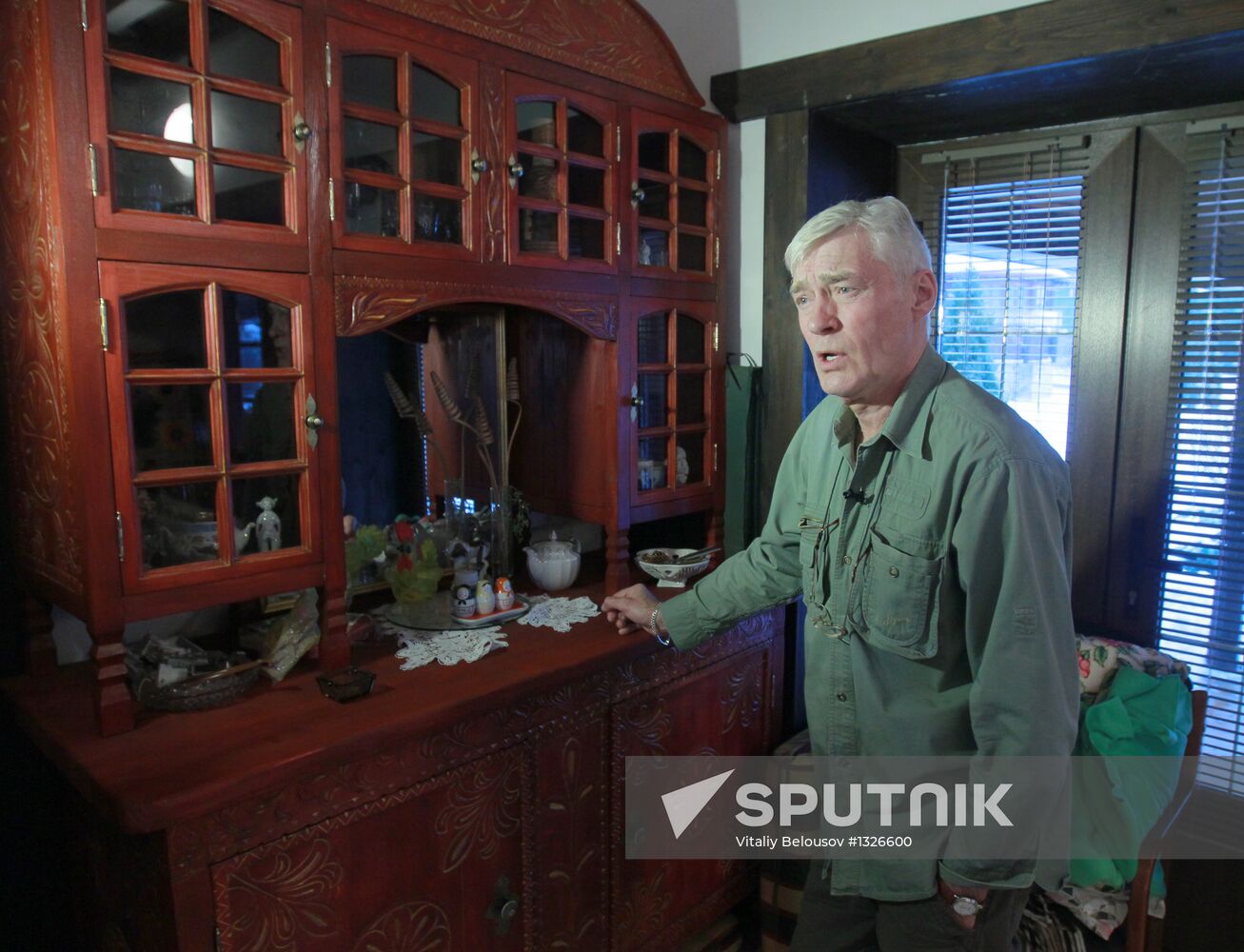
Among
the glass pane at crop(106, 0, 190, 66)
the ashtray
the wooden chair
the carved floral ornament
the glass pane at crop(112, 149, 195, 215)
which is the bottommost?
the wooden chair

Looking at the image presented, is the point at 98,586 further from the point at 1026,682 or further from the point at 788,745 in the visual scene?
the point at 788,745

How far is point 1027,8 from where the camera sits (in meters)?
2.04

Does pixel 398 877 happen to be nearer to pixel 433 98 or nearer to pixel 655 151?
pixel 433 98

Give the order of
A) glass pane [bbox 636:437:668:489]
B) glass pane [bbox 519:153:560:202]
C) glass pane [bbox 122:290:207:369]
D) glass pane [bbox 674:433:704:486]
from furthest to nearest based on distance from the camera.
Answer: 1. glass pane [bbox 674:433:704:486]
2. glass pane [bbox 636:437:668:489]
3. glass pane [bbox 519:153:560:202]
4. glass pane [bbox 122:290:207:369]

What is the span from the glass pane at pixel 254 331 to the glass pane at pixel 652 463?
1013 millimetres

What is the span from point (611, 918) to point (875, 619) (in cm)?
104

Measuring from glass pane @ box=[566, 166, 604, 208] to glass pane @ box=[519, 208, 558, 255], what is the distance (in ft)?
0.28

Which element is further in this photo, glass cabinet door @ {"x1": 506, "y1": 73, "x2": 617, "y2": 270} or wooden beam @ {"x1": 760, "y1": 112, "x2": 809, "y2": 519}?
wooden beam @ {"x1": 760, "y1": 112, "x2": 809, "y2": 519}

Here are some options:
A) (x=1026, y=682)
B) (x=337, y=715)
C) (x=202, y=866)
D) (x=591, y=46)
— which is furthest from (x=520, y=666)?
(x=591, y=46)

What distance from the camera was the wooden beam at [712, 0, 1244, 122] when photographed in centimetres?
187

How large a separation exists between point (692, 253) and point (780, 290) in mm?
299

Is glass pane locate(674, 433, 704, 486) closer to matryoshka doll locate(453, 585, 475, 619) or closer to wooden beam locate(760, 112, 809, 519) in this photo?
wooden beam locate(760, 112, 809, 519)

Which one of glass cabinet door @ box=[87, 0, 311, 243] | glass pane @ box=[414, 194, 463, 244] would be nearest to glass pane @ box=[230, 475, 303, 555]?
glass cabinet door @ box=[87, 0, 311, 243]

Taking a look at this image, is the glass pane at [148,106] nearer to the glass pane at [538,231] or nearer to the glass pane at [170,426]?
the glass pane at [170,426]
